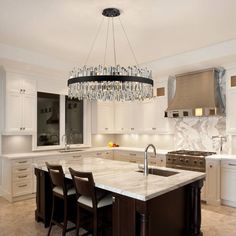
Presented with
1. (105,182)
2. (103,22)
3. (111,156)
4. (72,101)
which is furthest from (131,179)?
(72,101)

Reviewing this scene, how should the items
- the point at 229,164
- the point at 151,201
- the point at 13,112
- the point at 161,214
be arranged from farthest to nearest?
1. the point at 13,112
2. the point at 229,164
3. the point at 161,214
4. the point at 151,201

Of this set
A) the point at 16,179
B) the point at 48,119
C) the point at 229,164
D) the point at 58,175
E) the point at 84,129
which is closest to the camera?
the point at 58,175

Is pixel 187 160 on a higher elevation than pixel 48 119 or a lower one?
lower

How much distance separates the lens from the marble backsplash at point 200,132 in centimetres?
520

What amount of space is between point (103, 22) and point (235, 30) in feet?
7.06

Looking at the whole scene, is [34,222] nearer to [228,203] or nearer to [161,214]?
[161,214]

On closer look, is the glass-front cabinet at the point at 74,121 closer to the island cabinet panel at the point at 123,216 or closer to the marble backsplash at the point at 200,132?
the marble backsplash at the point at 200,132

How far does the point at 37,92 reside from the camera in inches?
226

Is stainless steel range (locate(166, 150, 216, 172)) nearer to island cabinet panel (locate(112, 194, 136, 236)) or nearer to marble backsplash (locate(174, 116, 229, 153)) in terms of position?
marble backsplash (locate(174, 116, 229, 153))

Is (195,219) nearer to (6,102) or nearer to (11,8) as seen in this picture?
(11,8)

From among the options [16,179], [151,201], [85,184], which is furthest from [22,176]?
[151,201]

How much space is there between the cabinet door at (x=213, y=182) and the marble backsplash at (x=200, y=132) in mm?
765

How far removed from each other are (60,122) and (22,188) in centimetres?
195

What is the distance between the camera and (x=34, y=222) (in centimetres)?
376
